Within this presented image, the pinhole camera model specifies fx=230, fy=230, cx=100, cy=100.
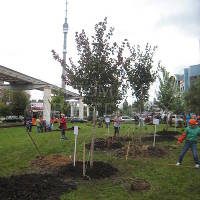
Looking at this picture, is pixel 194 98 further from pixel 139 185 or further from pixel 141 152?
pixel 139 185

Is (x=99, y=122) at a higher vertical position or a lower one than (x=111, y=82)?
lower

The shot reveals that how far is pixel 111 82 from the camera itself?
7.50 meters

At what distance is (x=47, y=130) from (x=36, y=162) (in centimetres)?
1564

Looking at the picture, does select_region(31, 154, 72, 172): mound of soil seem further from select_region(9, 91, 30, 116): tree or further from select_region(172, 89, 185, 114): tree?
select_region(9, 91, 30, 116): tree

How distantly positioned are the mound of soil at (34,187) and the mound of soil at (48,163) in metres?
1.36

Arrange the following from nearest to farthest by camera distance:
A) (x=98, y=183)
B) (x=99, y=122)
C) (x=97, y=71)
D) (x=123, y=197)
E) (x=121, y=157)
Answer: (x=123, y=197) → (x=98, y=183) → (x=97, y=71) → (x=121, y=157) → (x=99, y=122)

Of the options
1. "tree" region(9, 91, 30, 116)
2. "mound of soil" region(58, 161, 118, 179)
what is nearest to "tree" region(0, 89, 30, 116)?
"tree" region(9, 91, 30, 116)

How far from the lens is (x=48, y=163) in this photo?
834 centimetres

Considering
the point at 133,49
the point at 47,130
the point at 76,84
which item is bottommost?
the point at 47,130

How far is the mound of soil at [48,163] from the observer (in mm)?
7844

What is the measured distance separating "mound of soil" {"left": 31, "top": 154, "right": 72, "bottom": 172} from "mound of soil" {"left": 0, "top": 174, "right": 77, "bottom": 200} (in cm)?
136

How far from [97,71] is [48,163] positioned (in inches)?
151

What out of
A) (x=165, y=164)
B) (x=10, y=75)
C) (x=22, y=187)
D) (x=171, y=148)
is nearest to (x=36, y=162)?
(x=22, y=187)

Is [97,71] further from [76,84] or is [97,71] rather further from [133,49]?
[133,49]
